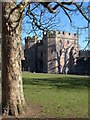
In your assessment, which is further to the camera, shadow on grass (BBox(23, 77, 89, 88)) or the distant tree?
shadow on grass (BBox(23, 77, 89, 88))

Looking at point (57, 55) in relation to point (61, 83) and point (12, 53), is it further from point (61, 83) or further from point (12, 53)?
point (12, 53)

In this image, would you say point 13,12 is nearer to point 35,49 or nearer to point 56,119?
point 56,119

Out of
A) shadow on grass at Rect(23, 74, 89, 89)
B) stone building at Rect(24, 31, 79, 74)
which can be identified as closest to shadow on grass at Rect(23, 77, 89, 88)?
shadow on grass at Rect(23, 74, 89, 89)

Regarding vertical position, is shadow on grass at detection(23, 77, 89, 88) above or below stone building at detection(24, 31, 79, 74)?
below

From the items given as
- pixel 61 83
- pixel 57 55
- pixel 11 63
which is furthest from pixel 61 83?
pixel 57 55

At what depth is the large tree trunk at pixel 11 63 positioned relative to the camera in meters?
10.2

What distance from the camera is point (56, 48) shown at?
203 ft

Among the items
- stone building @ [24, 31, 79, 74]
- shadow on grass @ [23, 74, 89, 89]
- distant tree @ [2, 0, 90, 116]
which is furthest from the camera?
stone building @ [24, 31, 79, 74]

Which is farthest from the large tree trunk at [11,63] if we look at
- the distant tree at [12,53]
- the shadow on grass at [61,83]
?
the shadow on grass at [61,83]

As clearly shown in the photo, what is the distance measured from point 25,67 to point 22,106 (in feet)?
173

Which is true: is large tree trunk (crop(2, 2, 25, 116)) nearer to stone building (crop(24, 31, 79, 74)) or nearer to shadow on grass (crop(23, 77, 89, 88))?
shadow on grass (crop(23, 77, 89, 88))

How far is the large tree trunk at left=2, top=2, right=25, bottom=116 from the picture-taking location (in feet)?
33.4

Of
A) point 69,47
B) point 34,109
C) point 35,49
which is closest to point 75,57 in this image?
point 69,47

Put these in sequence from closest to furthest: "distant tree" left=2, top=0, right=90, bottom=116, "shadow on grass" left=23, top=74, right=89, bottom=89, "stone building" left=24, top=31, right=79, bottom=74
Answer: "distant tree" left=2, top=0, right=90, bottom=116 < "shadow on grass" left=23, top=74, right=89, bottom=89 < "stone building" left=24, top=31, right=79, bottom=74
